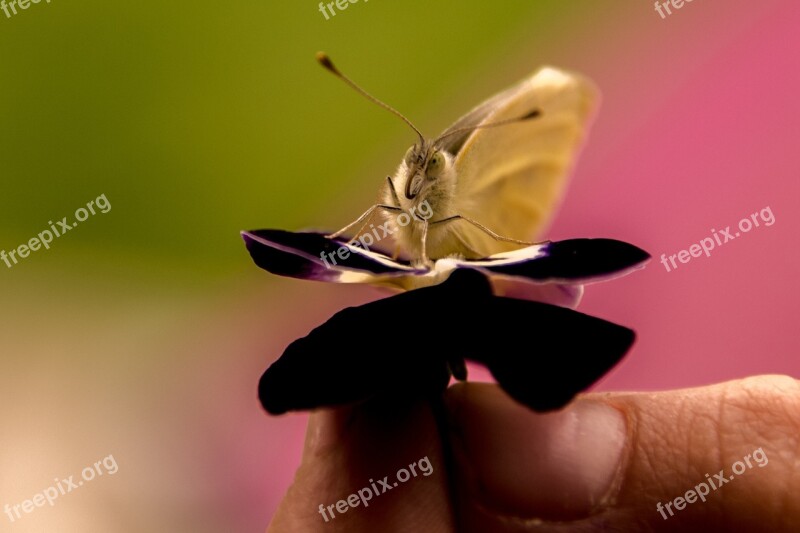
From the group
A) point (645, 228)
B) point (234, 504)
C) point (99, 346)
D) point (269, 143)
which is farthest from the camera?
point (269, 143)

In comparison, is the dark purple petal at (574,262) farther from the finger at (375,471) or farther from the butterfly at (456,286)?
the finger at (375,471)

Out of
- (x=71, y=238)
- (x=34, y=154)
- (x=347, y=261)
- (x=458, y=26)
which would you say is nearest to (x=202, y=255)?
(x=71, y=238)

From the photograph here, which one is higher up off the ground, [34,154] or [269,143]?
[34,154]

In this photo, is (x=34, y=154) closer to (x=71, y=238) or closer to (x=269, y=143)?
(x=71, y=238)
